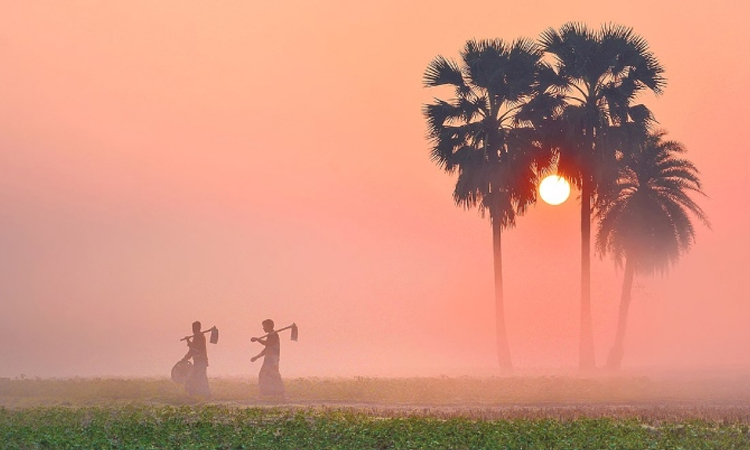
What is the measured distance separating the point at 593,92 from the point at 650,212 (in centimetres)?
1224

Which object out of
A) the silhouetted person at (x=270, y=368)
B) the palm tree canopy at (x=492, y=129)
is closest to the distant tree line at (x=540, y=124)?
the palm tree canopy at (x=492, y=129)

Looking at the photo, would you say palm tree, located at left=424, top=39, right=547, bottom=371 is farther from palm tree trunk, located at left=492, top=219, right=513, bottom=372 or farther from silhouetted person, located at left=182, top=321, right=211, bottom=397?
silhouetted person, located at left=182, top=321, right=211, bottom=397

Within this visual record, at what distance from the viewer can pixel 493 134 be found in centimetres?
7375

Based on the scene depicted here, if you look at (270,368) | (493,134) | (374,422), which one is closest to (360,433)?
(374,422)

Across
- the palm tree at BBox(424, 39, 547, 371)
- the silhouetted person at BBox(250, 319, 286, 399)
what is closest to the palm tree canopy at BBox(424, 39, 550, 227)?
the palm tree at BBox(424, 39, 547, 371)

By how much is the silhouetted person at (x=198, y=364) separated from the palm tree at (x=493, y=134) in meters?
24.7

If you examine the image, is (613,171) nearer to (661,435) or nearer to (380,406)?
(380,406)

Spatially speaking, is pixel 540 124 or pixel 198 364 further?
pixel 540 124

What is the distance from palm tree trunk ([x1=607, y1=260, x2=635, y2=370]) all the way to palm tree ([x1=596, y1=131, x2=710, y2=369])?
249 mm

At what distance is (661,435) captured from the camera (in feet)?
111

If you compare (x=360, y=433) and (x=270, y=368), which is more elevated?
(x=270, y=368)

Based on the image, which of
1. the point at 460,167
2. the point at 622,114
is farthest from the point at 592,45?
the point at 460,167

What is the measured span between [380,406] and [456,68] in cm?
3255

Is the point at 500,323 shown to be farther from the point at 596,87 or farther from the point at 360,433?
the point at 360,433
